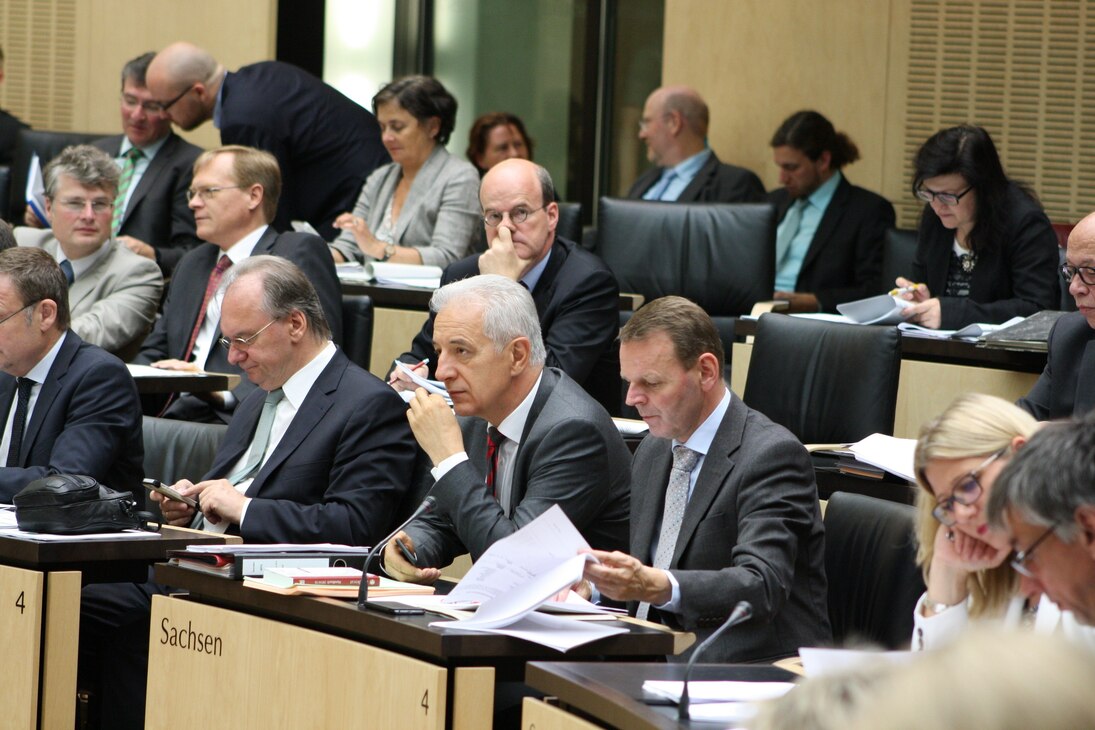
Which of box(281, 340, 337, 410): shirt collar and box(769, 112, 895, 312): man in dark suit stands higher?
box(769, 112, 895, 312): man in dark suit

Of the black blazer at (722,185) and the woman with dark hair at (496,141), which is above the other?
the woman with dark hair at (496,141)

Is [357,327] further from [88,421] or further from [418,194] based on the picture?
[418,194]

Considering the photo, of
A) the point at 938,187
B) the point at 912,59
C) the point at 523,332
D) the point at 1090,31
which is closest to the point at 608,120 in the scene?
the point at 912,59

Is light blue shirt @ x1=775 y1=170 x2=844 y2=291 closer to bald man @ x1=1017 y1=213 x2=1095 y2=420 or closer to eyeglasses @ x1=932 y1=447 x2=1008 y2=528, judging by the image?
bald man @ x1=1017 y1=213 x2=1095 y2=420

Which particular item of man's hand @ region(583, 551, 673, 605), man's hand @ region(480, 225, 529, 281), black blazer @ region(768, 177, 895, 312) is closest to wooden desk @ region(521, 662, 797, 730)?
man's hand @ region(583, 551, 673, 605)

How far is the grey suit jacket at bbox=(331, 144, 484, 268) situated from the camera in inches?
248

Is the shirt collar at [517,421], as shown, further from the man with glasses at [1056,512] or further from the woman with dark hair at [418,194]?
the woman with dark hair at [418,194]

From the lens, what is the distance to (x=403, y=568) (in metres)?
3.38

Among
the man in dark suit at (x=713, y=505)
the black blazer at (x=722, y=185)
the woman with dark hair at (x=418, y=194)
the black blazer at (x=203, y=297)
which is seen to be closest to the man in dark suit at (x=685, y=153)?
the black blazer at (x=722, y=185)

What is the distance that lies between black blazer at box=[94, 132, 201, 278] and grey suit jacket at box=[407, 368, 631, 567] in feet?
11.4

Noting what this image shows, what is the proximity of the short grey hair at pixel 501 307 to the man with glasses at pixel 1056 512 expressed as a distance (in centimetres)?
173

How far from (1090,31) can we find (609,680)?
17.6 ft

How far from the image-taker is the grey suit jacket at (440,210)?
6.29 m

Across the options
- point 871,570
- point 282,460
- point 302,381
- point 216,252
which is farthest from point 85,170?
point 871,570
